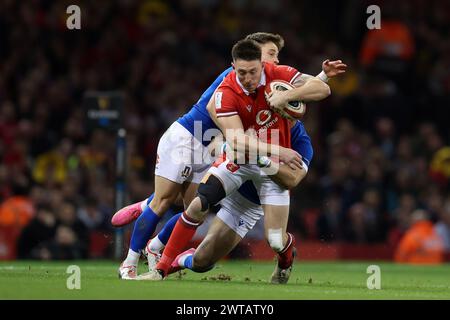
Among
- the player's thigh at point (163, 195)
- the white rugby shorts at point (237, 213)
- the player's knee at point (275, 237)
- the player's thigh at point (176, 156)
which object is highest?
the player's thigh at point (176, 156)

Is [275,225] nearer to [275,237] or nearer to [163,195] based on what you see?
[275,237]

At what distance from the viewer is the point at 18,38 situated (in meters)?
18.7

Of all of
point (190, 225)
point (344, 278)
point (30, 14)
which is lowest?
point (344, 278)

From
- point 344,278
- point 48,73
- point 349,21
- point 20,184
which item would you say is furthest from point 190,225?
point 349,21

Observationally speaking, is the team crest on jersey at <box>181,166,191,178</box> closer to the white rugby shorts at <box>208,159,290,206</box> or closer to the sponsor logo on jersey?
the white rugby shorts at <box>208,159,290,206</box>

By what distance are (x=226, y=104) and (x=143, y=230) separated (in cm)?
142

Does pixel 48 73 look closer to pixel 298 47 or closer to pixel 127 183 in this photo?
pixel 127 183

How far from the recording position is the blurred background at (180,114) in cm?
1730

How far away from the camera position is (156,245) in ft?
37.4

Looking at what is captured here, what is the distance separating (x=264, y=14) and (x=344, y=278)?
10134 mm

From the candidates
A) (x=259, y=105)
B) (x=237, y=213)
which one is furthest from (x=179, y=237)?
(x=259, y=105)

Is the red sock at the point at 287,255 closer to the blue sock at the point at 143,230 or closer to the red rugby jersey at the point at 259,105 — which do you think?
the red rugby jersey at the point at 259,105

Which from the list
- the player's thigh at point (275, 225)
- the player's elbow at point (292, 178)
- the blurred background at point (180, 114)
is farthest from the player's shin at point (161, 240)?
the blurred background at point (180, 114)

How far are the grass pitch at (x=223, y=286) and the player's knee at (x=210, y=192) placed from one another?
0.72m
